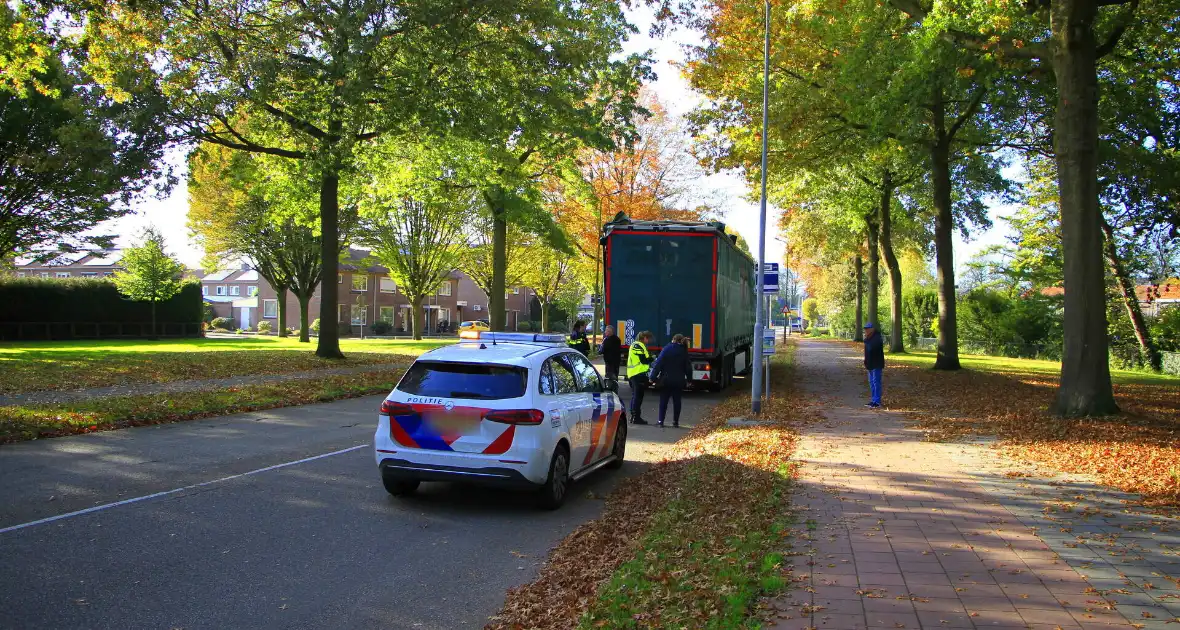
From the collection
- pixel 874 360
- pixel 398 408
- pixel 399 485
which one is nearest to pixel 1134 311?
pixel 874 360

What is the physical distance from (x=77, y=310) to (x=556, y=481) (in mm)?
41128

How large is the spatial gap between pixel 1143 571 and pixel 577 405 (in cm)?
492

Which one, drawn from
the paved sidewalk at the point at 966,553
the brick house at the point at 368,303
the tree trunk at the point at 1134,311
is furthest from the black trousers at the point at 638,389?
the brick house at the point at 368,303

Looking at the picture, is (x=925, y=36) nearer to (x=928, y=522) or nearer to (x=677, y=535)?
(x=928, y=522)

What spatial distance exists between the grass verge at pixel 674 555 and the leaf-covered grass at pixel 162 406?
8321 millimetres

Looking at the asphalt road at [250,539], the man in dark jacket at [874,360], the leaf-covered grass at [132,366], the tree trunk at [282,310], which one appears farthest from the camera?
the tree trunk at [282,310]

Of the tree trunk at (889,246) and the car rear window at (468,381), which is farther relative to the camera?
the tree trunk at (889,246)

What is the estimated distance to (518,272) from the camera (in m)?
53.1

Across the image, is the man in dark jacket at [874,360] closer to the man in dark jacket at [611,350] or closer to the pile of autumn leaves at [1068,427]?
the pile of autumn leaves at [1068,427]

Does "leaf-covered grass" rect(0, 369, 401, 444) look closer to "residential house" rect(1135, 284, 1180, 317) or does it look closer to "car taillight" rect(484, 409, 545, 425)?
"car taillight" rect(484, 409, 545, 425)

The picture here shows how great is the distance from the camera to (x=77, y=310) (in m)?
40.1

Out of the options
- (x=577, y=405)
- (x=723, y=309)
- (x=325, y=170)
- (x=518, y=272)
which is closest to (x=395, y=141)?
(x=325, y=170)

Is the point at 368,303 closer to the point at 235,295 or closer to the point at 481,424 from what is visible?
the point at 235,295

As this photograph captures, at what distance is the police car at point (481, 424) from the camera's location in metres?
7.20
